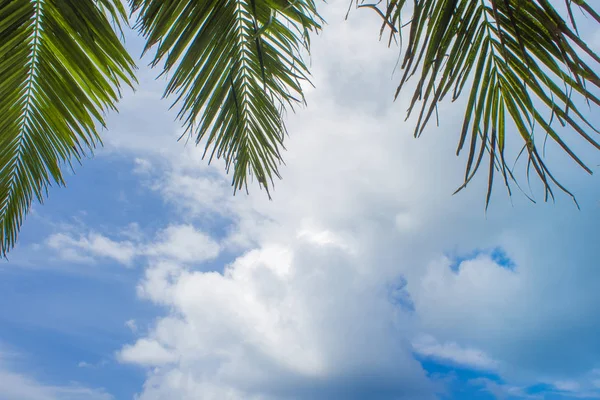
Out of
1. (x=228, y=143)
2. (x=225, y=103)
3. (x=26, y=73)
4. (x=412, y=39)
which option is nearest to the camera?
(x=412, y=39)

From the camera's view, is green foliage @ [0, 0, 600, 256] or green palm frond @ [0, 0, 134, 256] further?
green palm frond @ [0, 0, 134, 256]

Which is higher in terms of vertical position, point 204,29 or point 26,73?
point 26,73

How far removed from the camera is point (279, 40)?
2.61m

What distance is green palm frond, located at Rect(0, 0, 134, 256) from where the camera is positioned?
2119 mm

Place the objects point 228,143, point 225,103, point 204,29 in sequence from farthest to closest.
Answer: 1. point 228,143
2. point 225,103
3. point 204,29

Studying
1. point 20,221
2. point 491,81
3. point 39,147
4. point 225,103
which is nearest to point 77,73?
point 39,147

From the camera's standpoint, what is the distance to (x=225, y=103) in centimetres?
258

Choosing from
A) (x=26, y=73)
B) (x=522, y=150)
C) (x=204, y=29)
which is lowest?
(x=522, y=150)

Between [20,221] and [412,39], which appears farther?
[20,221]

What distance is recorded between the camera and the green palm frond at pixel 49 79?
212 centimetres

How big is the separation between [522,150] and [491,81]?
213 millimetres

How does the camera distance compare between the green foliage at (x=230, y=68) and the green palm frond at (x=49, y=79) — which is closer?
the green foliage at (x=230, y=68)

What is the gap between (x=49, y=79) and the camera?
93.0 inches

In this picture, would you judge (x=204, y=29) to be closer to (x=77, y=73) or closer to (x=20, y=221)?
(x=77, y=73)
